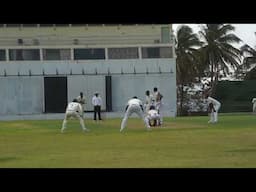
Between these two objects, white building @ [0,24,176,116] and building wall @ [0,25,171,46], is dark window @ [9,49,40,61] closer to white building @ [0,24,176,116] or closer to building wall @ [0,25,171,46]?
white building @ [0,24,176,116]

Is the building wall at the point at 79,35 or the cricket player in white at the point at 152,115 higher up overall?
the building wall at the point at 79,35

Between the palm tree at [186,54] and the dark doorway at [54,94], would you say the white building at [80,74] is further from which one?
the palm tree at [186,54]

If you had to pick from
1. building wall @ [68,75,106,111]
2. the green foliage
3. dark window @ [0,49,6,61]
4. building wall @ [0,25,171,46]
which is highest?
building wall @ [0,25,171,46]

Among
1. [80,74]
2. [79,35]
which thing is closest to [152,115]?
[80,74]

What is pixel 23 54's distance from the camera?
173 ft

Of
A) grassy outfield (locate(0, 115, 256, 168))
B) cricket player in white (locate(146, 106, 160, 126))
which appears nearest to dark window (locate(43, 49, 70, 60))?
cricket player in white (locate(146, 106, 160, 126))

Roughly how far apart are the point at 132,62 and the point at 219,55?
10.5m

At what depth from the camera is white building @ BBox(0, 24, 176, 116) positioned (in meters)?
50.7

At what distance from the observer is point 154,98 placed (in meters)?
26.8

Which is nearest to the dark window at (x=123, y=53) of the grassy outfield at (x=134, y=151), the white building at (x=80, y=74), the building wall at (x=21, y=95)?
the white building at (x=80, y=74)

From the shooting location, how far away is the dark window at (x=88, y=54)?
52562 mm

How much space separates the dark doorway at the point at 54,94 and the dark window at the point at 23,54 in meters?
2.79
